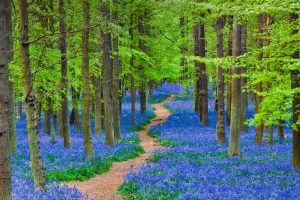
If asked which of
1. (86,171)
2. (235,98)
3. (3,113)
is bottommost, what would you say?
(86,171)

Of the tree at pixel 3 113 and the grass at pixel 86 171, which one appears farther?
the grass at pixel 86 171

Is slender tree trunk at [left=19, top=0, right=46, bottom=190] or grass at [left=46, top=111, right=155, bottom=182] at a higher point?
slender tree trunk at [left=19, top=0, right=46, bottom=190]

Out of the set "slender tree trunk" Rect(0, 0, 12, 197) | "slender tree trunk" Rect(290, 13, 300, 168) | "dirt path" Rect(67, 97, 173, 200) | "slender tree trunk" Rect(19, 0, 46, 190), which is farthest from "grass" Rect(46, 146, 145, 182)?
"slender tree trunk" Rect(290, 13, 300, 168)

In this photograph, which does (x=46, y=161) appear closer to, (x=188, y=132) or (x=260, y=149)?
(x=260, y=149)

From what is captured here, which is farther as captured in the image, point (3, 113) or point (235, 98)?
point (235, 98)

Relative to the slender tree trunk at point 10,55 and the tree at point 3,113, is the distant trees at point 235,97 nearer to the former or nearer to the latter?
the slender tree trunk at point 10,55

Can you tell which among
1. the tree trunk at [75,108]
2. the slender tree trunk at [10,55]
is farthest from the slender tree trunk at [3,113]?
the tree trunk at [75,108]

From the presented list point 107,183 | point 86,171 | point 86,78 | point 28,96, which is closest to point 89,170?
point 86,171

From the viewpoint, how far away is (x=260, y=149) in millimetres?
17703

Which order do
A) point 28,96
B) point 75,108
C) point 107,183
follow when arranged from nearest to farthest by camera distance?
point 28,96, point 107,183, point 75,108

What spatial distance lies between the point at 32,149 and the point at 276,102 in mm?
6400

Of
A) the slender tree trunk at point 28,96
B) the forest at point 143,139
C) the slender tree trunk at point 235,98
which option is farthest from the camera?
the slender tree trunk at point 235,98

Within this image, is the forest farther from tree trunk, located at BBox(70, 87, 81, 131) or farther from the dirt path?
tree trunk, located at BBox(70, 87, 81, 131)

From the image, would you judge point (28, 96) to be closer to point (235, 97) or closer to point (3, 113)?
point (3, 113)
